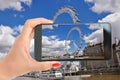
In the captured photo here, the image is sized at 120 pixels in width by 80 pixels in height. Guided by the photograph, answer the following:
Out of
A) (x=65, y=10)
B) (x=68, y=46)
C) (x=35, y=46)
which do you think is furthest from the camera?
(x=65, y=10)

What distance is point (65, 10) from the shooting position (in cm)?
1619

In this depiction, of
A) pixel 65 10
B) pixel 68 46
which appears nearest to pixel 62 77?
pixel 65 10

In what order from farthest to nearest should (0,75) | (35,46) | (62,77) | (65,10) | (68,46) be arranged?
1. (62,77)
2. (65,10)
3. (68,46)
4. (35,46)
5. (0,75)

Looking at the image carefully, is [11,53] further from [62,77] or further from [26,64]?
[62,77]

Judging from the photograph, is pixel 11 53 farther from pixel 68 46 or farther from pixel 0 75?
pixel 68 46

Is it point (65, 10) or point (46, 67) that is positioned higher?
point (65, 10)

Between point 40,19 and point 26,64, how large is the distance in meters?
0.10

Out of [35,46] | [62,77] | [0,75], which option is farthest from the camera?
[62,77]

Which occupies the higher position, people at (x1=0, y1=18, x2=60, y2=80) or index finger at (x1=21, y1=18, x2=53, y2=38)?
index finger at (x1=21, y1=18, x2=53, y2=38)

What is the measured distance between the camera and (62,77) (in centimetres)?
2111

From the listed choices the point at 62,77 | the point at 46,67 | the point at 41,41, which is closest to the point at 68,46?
the point at 41,41

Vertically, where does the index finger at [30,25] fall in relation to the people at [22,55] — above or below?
above

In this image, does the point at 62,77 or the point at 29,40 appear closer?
the point at 29,40

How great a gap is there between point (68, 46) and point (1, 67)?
1.73ft
